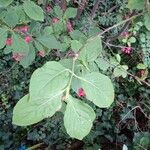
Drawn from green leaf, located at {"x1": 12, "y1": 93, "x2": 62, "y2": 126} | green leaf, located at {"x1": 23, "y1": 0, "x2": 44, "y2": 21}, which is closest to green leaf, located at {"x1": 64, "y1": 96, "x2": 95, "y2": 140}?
green leaf, located at {"x1": 12, "y1": 93, "x2": 62, "y2": 126}

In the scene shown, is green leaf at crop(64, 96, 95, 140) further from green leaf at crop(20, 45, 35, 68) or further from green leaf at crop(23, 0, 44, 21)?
green leaf at crop(20, 45, 35, 68)

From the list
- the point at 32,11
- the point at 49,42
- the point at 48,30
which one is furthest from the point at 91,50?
the point at 48,30

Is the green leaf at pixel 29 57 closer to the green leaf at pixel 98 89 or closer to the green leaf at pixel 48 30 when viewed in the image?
the green leaf at pixel 48 30

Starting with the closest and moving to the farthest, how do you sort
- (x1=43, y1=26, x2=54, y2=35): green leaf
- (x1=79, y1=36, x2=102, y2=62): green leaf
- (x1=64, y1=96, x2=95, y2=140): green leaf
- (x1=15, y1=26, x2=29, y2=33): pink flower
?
(x1=64, y1=96, x2=95, y2=140): green leaf, (x1=79, y1=36, x2=102, y2=62): green leaf, (x1=15, y1=26, x2=29, y2=33): pink flower, (x1=43, y1=26, x2=54, y2=35): green leaf

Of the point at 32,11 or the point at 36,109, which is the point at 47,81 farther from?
the point at 32,11

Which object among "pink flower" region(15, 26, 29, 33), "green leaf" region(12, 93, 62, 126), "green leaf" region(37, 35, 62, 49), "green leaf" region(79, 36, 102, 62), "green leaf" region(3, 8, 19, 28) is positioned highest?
"green leaf" region(12, 93, 62, 126)

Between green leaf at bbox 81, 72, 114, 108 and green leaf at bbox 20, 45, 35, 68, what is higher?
green leaf at bbox 81, 72, 114, 108

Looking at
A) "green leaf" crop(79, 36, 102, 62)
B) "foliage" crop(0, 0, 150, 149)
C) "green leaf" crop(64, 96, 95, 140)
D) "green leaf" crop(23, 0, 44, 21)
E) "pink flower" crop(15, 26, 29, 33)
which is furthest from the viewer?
"foliage" crop(0, 0, 150, 149)
